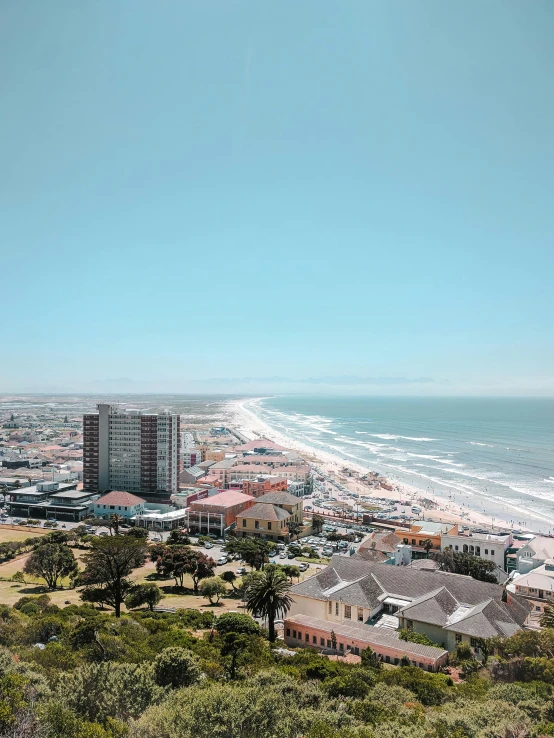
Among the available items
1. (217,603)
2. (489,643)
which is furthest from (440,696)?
(217,603)

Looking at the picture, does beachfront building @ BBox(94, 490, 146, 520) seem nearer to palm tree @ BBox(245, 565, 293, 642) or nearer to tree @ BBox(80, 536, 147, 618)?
tree @ BBox(80, 536, 147, 618)

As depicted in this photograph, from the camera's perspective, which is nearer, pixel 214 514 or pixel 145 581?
pixel 145 581

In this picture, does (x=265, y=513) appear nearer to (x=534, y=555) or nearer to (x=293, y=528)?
(x=293, y=528)

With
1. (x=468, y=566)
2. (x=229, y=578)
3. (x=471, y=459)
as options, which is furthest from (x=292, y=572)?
(x=471, y=459)

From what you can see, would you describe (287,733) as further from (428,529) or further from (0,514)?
(0,514)

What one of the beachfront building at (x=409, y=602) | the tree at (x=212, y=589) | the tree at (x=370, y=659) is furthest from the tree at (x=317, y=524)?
the tree at (x=370, y=659)

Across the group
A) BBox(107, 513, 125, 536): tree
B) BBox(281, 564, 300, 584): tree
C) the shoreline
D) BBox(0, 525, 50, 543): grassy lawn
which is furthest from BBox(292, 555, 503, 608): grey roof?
BBox(0, 525, 50, 543): grassy lawn
